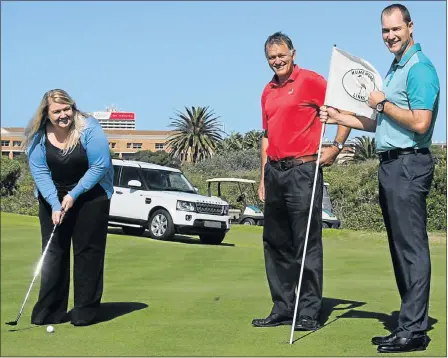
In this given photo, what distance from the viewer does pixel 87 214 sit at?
23.4 ft

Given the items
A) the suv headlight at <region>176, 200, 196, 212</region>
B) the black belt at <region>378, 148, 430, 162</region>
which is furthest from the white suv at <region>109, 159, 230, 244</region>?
the black belt at <region>378, 148, 430, 162</region>

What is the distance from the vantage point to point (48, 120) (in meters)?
7.06

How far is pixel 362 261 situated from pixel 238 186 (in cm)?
2312

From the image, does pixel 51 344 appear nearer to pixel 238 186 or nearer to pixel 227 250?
pixel 227 250

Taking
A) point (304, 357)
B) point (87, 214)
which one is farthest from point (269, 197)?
point (304, 357)

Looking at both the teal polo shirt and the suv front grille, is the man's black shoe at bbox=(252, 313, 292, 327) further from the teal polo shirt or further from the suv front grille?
the suv front grille

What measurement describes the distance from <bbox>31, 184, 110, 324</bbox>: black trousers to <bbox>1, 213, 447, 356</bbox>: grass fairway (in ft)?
0.85

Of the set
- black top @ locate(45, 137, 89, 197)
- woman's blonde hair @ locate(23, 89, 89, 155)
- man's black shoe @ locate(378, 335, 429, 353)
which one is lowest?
man's black shoe @ locate(378, 335, 429, 353)

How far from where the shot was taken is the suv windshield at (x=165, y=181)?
22125 millimetres

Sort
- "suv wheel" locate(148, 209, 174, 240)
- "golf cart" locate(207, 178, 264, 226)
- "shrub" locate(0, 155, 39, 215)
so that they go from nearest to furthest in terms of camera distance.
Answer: "suv wheel" locate(148, 209, 174, 240) < "golf cart" locate(207, 178, 264, 226) < "shrub" locate(0, 155, 39, 215)

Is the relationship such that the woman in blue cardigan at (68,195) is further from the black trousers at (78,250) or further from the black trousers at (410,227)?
the black trousers at (410,227)

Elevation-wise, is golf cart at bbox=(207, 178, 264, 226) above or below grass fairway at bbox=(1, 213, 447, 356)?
below

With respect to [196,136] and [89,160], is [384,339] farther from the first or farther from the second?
[196,136]

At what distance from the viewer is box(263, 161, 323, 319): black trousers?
6926 millimetres
